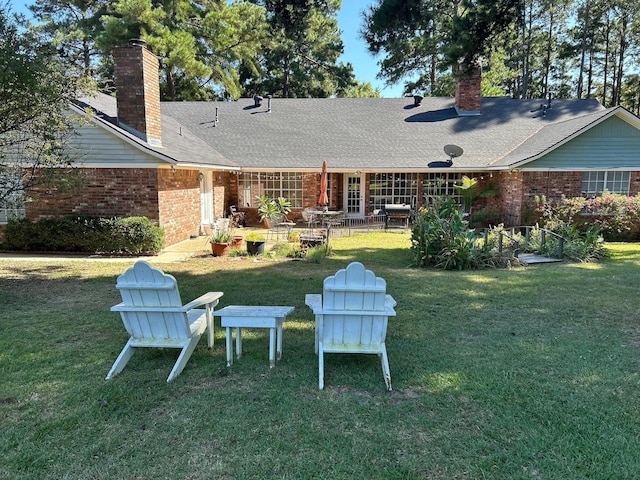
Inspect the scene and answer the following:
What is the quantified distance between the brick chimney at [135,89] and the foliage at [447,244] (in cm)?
763

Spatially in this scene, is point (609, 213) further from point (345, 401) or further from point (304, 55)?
point (304, 55)

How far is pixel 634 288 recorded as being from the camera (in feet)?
23.1

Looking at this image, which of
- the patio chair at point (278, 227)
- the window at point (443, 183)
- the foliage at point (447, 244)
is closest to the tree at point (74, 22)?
the patio chair at point (278, 227)

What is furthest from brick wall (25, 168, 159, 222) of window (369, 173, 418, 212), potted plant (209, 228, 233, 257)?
window (369, 173, 418, 212)

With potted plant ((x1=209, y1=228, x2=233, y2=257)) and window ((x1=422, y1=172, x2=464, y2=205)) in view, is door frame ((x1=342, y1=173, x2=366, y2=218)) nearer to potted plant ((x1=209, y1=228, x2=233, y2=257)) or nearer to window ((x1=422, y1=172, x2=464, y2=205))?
window ((x1=422, y1=172, x2=464, y2=205))

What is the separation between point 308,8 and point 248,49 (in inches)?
225

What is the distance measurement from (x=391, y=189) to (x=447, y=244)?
28.3 ft

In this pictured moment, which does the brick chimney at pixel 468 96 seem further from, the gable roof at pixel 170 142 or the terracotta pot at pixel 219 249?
the terracotta pot at pixel 219 249

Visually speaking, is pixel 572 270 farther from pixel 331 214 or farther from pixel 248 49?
pixel 248 49

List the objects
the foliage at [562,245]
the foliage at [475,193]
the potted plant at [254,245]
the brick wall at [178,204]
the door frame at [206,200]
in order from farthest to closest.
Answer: the foliage at [475,193] → the door frame at [206,200] → the brick wall at [178,204] → the potted plant at [254,245] → the foliage at [562,245]

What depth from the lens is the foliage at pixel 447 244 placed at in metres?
8.90

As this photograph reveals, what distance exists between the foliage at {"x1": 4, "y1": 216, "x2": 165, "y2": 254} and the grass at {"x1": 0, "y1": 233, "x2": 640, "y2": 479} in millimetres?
4452

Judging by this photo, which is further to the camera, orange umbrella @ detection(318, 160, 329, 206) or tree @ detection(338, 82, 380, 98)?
tree @ detection(338, 82, 380, 98)

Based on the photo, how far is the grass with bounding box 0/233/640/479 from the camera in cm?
277
